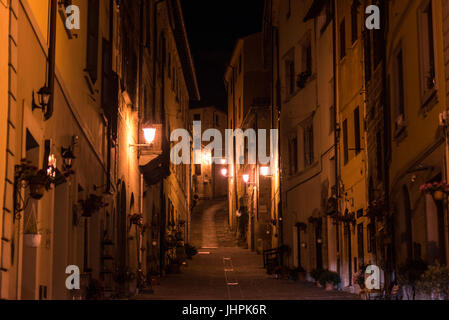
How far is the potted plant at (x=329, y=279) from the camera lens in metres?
22.9

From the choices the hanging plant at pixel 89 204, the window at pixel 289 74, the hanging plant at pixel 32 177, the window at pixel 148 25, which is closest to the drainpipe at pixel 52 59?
the hanging plant at pixel 32 177

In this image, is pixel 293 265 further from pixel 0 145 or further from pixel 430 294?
pixel 0 145

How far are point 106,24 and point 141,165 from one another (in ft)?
25.8

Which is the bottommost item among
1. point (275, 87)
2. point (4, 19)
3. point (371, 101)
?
point (4, 19)

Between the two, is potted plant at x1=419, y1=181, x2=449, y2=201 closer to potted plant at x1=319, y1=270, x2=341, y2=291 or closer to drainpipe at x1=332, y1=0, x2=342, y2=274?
potted plant at x1=319, y1=270, x2=341, y2=291

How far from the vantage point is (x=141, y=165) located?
2502 cm

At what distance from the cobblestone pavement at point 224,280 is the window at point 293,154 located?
457cm

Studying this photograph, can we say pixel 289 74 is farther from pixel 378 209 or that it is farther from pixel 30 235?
pixel 30 235

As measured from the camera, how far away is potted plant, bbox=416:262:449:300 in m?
11.8

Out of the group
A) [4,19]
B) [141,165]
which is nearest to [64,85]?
[4,19]

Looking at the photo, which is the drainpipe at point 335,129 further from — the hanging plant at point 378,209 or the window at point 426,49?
the window at point 426,49

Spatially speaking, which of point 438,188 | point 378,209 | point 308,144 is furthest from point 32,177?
point 308,144

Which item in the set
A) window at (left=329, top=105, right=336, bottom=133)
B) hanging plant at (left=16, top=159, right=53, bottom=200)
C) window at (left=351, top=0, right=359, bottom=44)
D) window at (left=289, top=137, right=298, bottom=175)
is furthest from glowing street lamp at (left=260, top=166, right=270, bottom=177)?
hanging plant at (left=16, top=159, right=53, bottom=200)

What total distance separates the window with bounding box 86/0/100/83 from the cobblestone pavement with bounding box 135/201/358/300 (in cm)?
613
